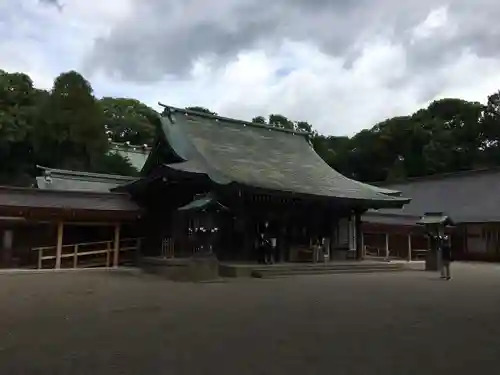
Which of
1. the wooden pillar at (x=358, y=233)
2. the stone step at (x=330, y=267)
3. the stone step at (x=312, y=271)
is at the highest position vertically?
the wooden pillar at (x=358, y=233)

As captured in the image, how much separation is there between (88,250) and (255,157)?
7675 mm

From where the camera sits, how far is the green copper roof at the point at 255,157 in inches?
719

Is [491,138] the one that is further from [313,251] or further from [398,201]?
[313,251]

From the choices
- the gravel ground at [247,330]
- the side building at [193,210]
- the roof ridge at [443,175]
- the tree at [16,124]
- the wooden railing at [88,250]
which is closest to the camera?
the gravel ground at [247,330]

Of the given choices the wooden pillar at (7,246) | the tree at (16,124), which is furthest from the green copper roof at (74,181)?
the tree at (16,124)

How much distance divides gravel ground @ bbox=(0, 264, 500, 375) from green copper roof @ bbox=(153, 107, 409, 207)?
671 cm

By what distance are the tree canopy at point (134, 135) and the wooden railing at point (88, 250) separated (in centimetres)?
661

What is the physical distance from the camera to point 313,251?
18.6 meters

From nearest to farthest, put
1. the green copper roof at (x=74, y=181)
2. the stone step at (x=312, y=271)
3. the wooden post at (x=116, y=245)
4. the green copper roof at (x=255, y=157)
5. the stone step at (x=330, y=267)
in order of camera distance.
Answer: the stone step at (x=312, y=271) → the stone step at (x=330, y=267) → the green copper roof at (x=255, y=157) → the wooden post at (x=116, y=245) → the green copper roof at (x=74, y=181)

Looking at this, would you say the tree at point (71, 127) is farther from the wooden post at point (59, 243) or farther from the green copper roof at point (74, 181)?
the wooden post at point (59, 243)

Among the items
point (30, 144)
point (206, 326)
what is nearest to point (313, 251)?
point (206, 326)

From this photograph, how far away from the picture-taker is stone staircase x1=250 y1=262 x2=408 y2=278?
51.9ft

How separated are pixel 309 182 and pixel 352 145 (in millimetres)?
33670

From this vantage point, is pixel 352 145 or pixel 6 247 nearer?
pixel 6 247
